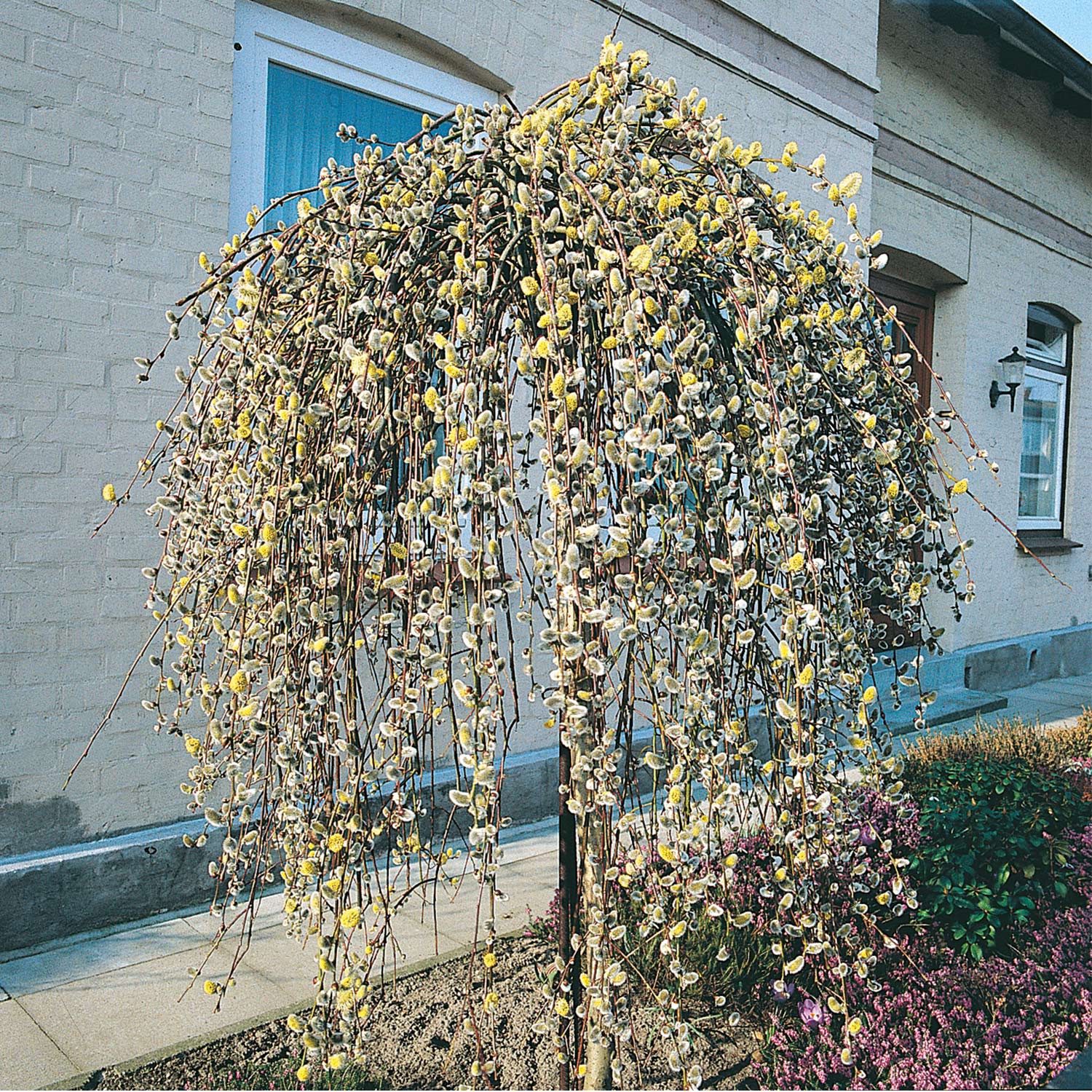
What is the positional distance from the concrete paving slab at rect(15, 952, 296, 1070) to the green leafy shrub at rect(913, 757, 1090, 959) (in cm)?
192

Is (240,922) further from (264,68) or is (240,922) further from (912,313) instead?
(912,313)

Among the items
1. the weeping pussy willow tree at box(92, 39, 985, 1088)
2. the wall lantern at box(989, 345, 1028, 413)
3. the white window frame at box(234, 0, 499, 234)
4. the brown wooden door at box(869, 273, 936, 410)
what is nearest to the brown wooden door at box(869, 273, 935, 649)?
the brown wooden door at box(869, 273, 936, 410)

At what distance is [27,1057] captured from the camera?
257 cm

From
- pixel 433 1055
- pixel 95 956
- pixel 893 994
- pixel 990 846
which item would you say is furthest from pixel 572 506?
pixel 95 956

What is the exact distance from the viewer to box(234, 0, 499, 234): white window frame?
148 inches

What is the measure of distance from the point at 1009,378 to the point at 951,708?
280 cm

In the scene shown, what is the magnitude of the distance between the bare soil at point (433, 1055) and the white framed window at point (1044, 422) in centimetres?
725

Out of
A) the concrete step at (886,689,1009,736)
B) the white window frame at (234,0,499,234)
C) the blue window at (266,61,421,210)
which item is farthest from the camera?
the concrete step at (886,689,1009,736)

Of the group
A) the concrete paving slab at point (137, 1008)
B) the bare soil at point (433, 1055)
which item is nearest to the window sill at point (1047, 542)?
the bare soil at point (433, 1055)

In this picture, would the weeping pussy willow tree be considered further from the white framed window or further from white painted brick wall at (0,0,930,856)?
the white framed window

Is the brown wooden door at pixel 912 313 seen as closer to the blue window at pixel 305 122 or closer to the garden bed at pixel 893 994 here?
the garden bed at pixel 893 994

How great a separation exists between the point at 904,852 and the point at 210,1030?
80.7 inches

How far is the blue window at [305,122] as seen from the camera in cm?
393

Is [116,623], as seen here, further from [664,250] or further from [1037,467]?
[1037,467]
